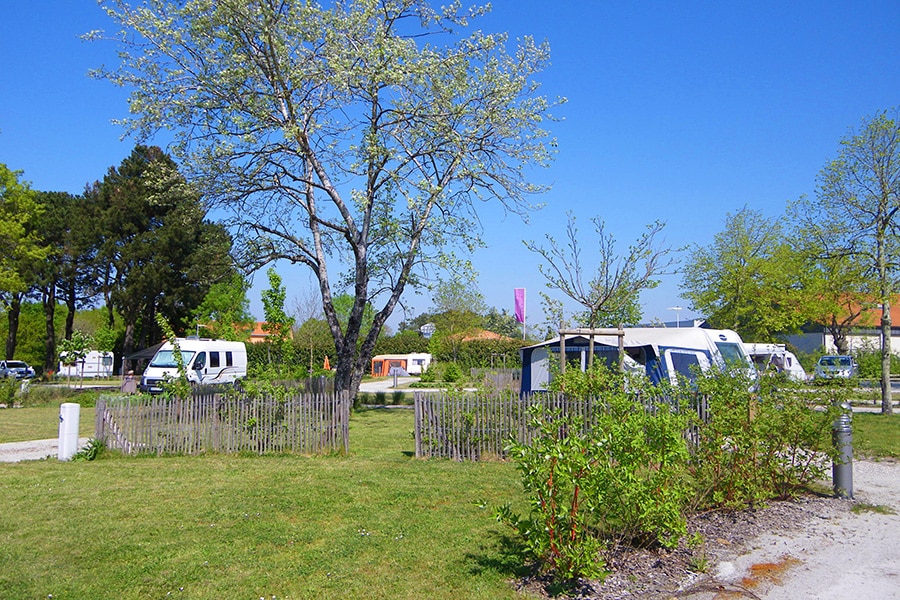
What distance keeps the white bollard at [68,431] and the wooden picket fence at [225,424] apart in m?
0.36

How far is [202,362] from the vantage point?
89.2ft

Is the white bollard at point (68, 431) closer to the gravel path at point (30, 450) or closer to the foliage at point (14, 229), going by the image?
the gravel path at point (30, 450)

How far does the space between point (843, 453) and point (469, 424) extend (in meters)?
5.18

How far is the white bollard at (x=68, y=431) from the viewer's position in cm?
1130

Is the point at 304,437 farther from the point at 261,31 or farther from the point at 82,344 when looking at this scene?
the point at 82,344

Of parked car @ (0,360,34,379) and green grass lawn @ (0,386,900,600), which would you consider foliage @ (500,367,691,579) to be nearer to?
green grass lawn @ (0,386,900,600)

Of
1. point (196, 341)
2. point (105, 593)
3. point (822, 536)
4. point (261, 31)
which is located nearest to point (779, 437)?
point (822, 536)

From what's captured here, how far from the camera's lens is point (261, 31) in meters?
16.6

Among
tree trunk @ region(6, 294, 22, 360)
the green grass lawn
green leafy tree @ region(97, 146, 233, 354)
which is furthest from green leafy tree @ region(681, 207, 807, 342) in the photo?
tree trunk @ region(6, 294, 22, 360)

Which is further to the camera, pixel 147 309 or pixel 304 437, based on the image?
pixel 147 309

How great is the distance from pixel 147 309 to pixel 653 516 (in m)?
41.4

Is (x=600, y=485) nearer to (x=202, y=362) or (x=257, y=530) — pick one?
(x=257, y=530)

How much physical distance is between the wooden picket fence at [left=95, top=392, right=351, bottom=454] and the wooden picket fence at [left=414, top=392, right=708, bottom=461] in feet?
4.75

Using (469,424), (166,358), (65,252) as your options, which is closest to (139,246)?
(65,252)
